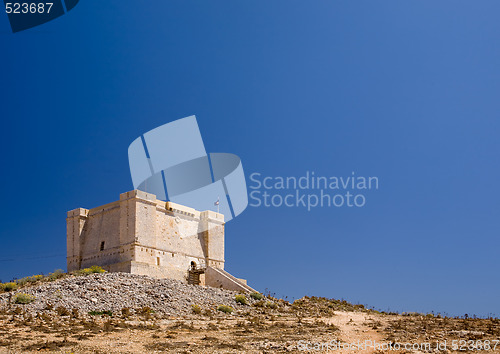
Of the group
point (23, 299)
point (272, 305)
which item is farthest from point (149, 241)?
point (23, 299)

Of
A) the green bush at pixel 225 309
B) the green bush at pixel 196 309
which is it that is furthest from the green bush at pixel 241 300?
the green bush at pixel 196 309

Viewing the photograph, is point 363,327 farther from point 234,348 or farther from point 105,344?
point 105,344

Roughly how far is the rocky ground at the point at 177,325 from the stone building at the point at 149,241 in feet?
13.7

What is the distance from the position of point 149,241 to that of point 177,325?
14879mm

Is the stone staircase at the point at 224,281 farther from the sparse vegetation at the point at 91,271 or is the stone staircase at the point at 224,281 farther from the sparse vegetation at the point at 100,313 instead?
the sparse vegetation at the point at 100,313

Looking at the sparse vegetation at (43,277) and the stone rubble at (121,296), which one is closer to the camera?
the stone rubble at (121,296)

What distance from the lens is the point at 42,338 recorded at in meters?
17.1

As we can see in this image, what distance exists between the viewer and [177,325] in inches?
824

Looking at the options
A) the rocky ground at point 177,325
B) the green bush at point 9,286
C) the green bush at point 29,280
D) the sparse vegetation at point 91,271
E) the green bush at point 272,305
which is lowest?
the rocky ground at point 177,325

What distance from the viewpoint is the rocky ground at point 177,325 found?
16297mm

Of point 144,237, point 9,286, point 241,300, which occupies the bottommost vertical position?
point 241,300

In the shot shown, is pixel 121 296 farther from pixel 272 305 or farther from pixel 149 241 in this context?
pixel 149 241

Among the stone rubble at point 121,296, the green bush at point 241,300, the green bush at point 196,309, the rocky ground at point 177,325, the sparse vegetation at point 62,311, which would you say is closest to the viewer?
the rocky ground at point 177,325

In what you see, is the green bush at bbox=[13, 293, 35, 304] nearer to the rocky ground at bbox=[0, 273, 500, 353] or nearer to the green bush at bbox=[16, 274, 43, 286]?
the rocky ground at bbox=[0, 273, 500, 353]
